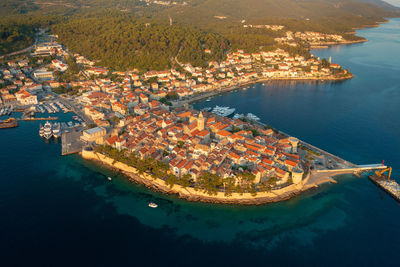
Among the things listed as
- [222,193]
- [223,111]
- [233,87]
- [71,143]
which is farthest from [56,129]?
[233,87]

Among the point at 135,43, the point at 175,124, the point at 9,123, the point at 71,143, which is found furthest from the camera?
the point at 135,43

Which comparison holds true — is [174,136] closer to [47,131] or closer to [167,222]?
[167,222]

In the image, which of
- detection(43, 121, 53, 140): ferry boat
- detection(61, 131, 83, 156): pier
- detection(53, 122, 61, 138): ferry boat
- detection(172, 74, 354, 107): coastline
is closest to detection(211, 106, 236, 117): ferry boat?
detection(172, 74, 354, 107): coastline

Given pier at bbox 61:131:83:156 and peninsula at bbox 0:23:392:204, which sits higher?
peninsula at bbox 0:23:392:204

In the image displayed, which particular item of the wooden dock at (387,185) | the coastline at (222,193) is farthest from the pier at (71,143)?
the wooden dock at (387,185)

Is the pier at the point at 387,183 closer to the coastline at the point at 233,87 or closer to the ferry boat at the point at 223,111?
the ferry boat at the point at 223,111

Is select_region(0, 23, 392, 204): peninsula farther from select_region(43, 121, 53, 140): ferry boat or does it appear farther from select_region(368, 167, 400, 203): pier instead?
select_region(43, 121, 53, 140): ferry boat

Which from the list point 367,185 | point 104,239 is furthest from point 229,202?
point 367,185
